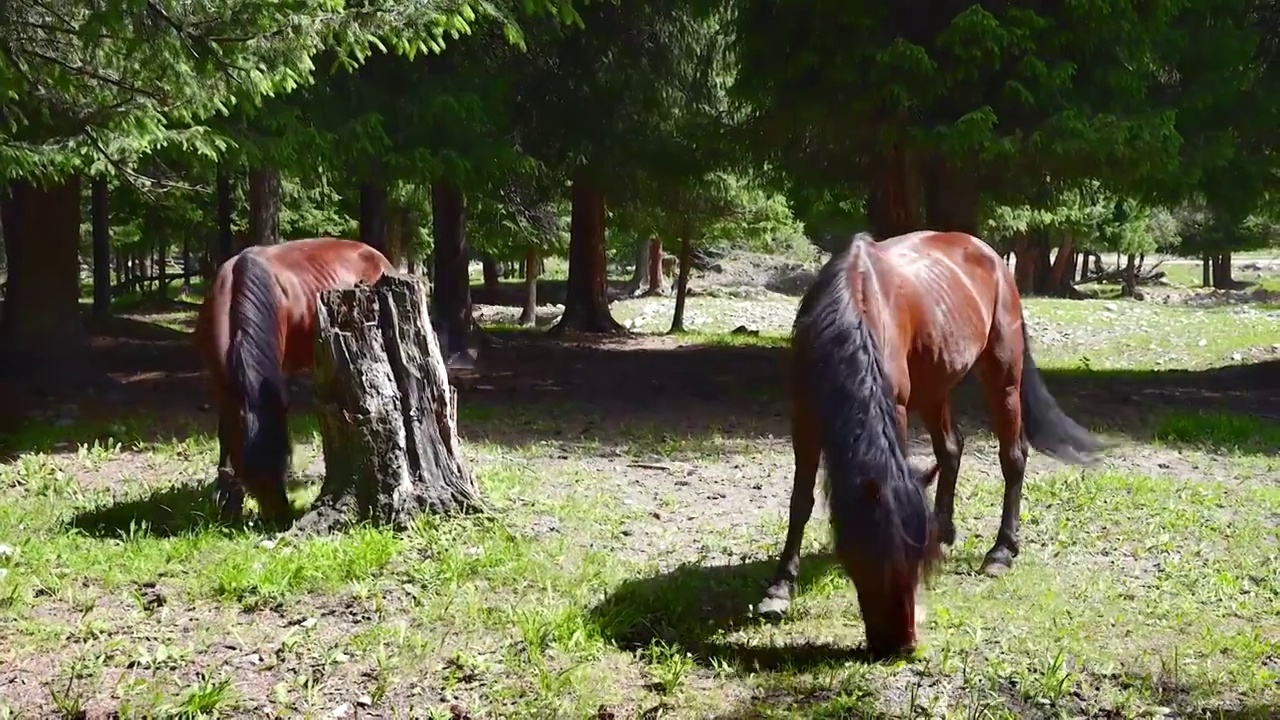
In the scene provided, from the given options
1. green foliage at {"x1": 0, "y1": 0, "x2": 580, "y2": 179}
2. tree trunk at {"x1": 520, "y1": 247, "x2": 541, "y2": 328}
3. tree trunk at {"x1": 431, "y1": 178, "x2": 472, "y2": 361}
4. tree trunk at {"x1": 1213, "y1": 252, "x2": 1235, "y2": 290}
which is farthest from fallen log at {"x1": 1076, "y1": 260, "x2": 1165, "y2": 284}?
green foliage at {"x1": 0, "y1": 0, "x2": 580, "y2": 179}

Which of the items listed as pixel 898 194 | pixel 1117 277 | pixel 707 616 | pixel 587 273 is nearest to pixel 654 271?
pixel 587 273

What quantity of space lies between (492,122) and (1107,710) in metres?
8.95

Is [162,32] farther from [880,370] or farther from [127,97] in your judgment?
[880,370]

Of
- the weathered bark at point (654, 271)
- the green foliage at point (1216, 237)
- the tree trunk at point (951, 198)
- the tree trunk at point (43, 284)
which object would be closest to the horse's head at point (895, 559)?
the tree trunk at point (951, 198)

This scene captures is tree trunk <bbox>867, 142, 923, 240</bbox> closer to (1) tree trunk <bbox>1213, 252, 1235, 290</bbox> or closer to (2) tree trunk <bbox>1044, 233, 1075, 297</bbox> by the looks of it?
(2) tree trunk <bbox>1044, 233, 1075, 297</bbox>

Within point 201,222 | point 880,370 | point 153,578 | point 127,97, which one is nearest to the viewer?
point 880,370

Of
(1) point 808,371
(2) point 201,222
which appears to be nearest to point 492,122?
(1) point 808,371

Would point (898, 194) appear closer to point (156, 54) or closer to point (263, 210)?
point (156, 54)

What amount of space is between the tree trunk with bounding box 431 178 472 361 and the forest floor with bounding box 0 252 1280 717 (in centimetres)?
493

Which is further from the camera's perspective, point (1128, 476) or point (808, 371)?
point (1128, 476)

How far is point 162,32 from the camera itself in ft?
17.4

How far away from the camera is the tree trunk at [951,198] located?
1073 cm

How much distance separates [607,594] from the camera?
492 centimetres

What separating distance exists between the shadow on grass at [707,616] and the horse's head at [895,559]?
293 millimetres
